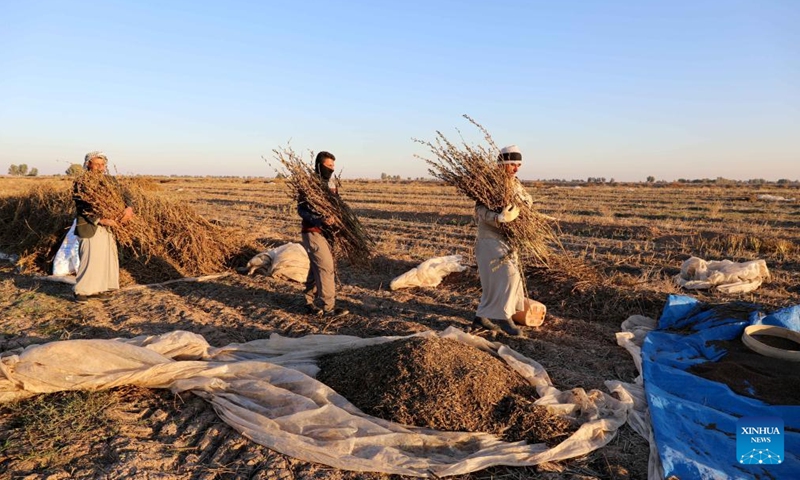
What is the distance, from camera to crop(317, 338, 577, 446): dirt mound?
2.73 metres

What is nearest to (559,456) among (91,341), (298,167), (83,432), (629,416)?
(629,416)

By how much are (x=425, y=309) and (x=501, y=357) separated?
184 cm

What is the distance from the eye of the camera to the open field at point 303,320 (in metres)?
2.46

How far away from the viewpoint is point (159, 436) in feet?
8.86

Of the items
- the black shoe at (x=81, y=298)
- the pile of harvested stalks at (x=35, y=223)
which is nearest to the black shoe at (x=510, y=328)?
the black shoe at (x=81, y=298)

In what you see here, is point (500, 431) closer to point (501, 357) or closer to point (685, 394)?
point (501, 357)

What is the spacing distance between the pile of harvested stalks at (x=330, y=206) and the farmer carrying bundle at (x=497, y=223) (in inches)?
41.6

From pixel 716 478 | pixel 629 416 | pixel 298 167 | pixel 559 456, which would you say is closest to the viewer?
pixel 716 478

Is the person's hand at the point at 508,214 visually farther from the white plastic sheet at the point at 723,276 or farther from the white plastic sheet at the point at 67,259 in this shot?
the white plastic sheet at the point at 67,259

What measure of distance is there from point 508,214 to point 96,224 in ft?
13.8

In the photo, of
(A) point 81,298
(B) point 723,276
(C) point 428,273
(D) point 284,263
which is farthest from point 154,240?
(B) point 723,276

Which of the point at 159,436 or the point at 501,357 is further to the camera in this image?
the point at 501,357

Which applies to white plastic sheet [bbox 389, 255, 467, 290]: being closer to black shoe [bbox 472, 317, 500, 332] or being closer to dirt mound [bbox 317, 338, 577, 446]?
black shoe [bbox 472, 317, 500, 332]

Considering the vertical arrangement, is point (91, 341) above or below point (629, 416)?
above
